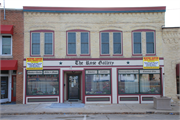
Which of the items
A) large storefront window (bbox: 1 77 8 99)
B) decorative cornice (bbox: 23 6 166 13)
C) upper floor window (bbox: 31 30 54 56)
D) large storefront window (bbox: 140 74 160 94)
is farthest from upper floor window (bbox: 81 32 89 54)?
large storefront window (bbox: 1 77 8 99)

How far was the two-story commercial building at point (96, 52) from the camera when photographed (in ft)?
49.8

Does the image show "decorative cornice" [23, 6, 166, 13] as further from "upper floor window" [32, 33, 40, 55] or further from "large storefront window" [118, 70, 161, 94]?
"large storefront window" [118, 70, 161, 94]

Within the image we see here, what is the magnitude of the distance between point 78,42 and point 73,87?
3.97 metres

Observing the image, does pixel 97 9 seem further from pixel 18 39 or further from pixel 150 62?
pixel 18 39

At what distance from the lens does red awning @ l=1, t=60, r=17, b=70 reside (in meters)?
14.4

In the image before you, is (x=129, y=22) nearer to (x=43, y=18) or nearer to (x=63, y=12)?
(x=63, y=12)

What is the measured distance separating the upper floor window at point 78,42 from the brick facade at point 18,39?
154 inches

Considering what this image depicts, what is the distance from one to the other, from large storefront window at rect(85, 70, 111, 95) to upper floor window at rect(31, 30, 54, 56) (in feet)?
12.2

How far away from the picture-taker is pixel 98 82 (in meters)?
15.4

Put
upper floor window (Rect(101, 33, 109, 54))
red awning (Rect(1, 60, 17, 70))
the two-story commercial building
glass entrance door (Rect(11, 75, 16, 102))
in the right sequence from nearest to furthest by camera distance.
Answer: red awning (Rect(1, 60, 17, 70)) → the two-story commercial building → upper floor window (Rect(101, 33, 109, 54)) → glass entrance door (Rect(11, 75, 16, 102))

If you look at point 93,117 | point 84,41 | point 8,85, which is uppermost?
point 84,41

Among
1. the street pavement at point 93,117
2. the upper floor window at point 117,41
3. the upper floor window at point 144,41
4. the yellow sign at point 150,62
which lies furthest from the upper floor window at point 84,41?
the street pavement at point 93,117

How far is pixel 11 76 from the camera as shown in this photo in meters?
Result: 15.8

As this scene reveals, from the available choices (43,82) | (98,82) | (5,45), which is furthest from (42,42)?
(98,82)
